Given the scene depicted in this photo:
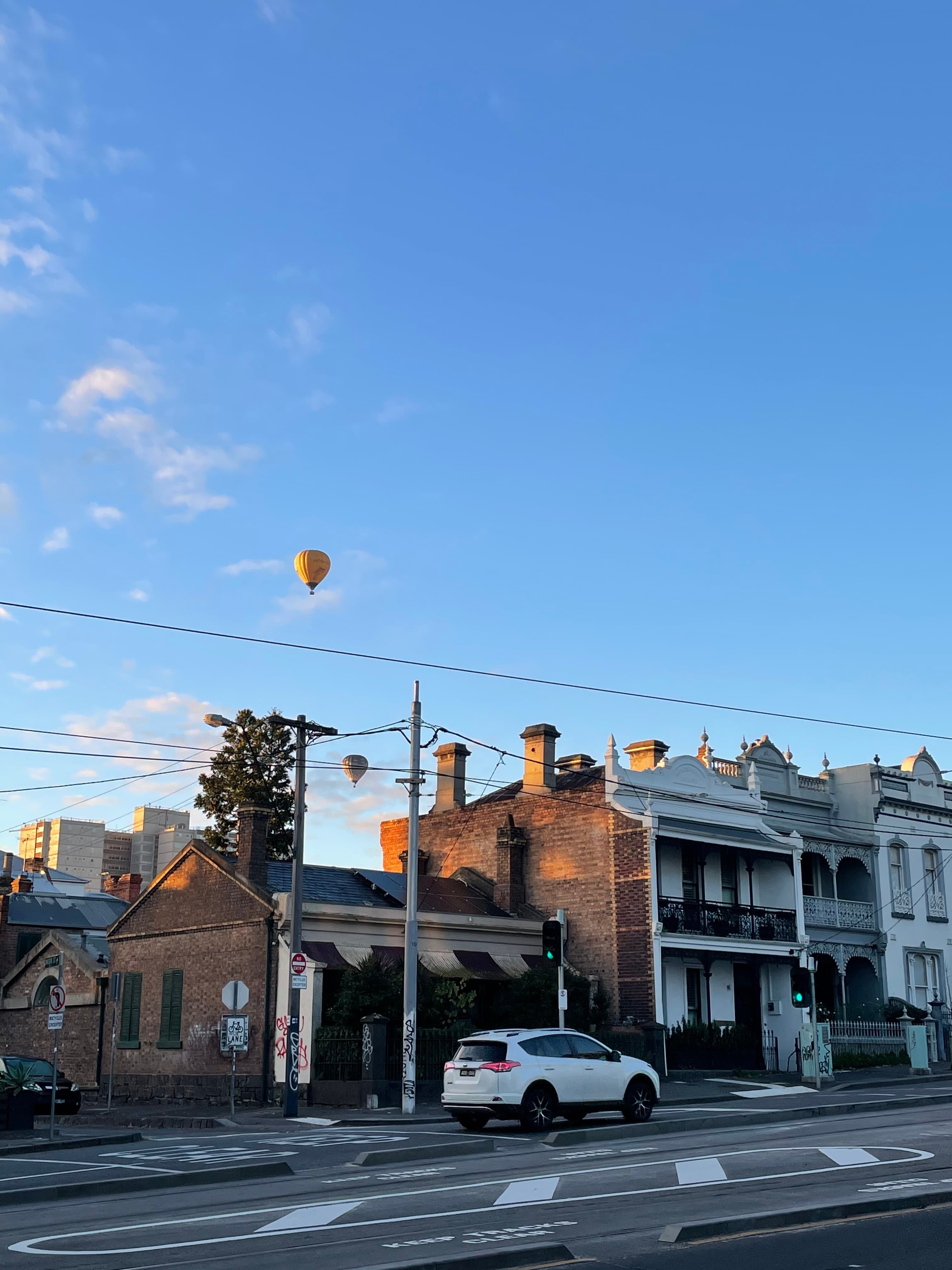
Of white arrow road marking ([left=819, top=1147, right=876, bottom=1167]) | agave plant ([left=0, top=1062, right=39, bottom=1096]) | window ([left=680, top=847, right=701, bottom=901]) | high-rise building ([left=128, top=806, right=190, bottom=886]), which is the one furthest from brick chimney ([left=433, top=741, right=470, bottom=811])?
high-rise building ([left=128, top=806, right=190, bottom=886])

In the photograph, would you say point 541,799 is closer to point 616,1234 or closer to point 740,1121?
point 740,1121

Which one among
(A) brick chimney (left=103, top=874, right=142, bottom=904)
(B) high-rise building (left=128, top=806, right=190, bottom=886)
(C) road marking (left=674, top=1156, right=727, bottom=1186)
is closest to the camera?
(C) road marking (left=674, top=1156, right=727, bottom=1186)

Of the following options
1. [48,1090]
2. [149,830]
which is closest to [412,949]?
[48,1090]

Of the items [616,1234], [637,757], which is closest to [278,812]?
[637,757]

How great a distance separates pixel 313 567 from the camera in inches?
1035

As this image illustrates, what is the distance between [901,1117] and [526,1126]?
5978 mm

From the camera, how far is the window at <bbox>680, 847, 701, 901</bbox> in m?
38.5

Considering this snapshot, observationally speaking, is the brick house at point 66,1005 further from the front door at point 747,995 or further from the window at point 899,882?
the window at point 899,882

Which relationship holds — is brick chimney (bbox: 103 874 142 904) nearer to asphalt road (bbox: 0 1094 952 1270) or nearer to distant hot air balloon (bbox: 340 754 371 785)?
distant hot air balloon (bbox: 340 754 371 785)

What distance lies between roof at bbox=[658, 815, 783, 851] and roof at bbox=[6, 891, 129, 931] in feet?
→ 69.3

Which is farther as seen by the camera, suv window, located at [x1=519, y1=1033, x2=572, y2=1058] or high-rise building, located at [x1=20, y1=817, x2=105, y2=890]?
high-rise building, located at [x1=20, y1=817, x2=105, y2=890]

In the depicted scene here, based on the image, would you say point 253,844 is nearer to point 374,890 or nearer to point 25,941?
point 374,890

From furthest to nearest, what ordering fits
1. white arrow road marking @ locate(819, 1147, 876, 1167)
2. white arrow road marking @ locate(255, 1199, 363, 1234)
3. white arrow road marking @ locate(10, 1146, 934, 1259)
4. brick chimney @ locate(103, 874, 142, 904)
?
brick chimney @ locate(103, 874, 142, 904) → white arrow road marking @ locate(819, 1147, 876, 1167) → white arrow road marking @ locate(255, 1199, 363, 1234) → white arrow road marking @ locate(10, 1146, 934, 1259)

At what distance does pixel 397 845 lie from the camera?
45.4 metres
